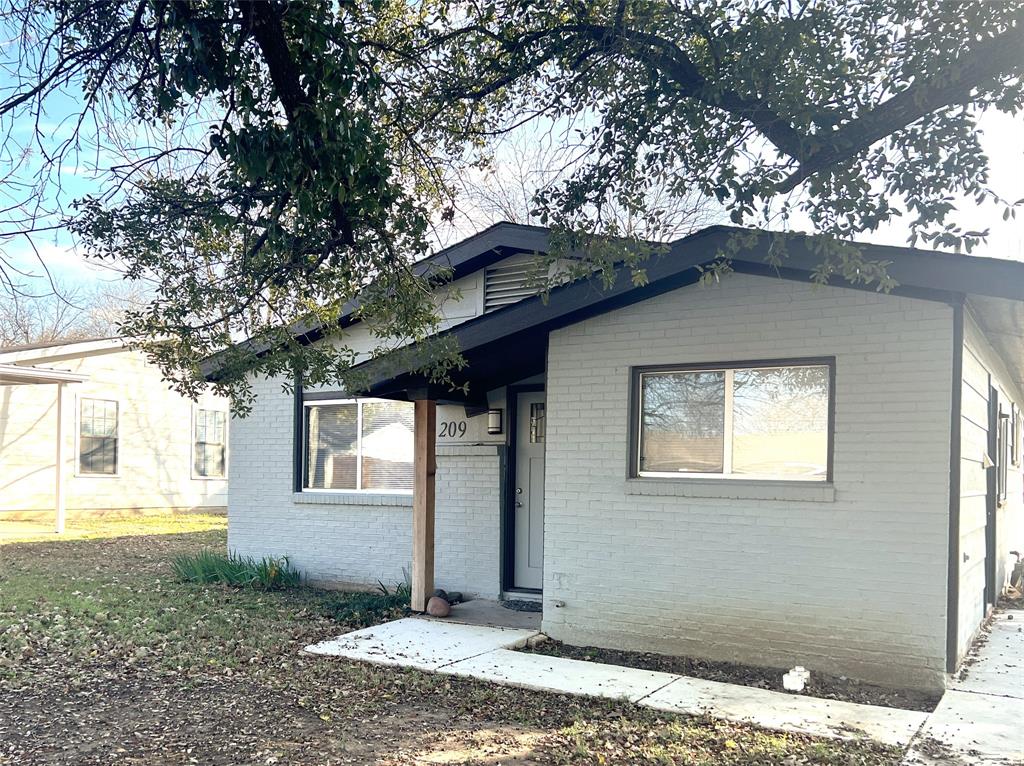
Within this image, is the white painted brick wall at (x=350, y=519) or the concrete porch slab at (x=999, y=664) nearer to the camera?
the concrete porch slab at (x=999, y=664)

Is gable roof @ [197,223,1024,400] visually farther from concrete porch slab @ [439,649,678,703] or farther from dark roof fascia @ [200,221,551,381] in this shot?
concrete porch slab @ [439,649,678,703]

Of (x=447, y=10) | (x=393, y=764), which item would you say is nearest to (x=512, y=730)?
(x=393, y=764)

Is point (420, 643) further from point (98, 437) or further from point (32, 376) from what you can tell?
point (98, 437)

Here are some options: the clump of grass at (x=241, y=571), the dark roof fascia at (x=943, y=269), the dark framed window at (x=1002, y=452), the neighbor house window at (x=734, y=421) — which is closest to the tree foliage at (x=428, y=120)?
the dark roof fascia at (x=943, y=269)

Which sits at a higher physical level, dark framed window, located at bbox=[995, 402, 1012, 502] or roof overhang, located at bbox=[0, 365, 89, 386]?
roof overhang, located at bbox=[0, 365, 89, 386]

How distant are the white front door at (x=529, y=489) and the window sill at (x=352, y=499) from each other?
4.94 feet

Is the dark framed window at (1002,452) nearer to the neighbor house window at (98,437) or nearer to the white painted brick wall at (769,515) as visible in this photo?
the white painted brick wall at (769,515)

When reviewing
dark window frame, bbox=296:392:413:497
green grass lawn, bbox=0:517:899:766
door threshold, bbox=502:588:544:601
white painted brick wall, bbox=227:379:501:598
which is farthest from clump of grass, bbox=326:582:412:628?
dark window frame, bbox=296:392:413:497

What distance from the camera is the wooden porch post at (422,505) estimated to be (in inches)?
363

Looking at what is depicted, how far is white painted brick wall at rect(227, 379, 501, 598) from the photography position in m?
10.4

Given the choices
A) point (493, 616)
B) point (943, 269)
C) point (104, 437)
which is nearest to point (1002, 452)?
point (943, 269)

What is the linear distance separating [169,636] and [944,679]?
267 inches

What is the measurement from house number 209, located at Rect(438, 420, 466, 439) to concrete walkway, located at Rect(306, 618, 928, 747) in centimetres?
251

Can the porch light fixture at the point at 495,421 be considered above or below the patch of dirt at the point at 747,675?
above
